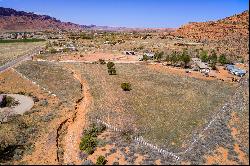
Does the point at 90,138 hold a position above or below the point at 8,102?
below

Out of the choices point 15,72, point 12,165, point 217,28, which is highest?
point 217,28

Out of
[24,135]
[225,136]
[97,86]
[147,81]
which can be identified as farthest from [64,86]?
[225,136]

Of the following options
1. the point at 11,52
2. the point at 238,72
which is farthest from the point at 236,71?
the point at 11,52

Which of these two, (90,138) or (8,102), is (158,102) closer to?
(90,138)

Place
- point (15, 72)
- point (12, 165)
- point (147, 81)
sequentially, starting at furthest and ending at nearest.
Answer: point (15, 72), point (147, 81), point (12, 165)

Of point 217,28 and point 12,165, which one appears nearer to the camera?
point 12,165

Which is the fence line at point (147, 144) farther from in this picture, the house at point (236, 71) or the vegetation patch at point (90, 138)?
the house at point (236, 71)

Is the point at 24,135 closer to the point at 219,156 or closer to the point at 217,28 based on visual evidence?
the point at 219,156

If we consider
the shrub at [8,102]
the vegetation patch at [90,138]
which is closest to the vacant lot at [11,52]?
the shrub at [8,102]
